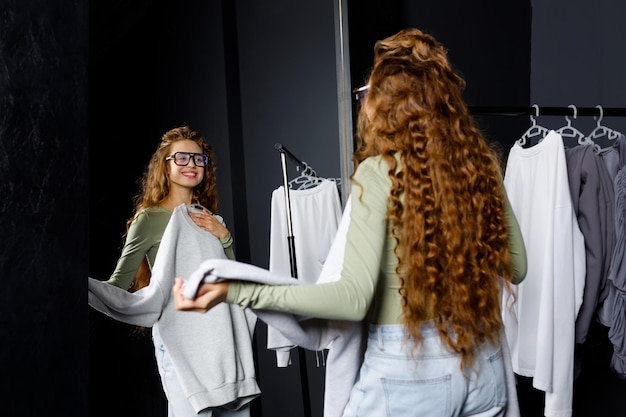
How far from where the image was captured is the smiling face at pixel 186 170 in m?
1.98

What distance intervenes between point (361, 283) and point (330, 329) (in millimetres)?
183

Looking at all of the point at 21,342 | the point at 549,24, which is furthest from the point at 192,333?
the point at 549,24

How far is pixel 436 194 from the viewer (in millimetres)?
1497

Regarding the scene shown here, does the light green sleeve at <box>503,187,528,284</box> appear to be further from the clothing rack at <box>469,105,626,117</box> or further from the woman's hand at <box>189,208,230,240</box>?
the clothing rack at <box>469,105,626,117</box>

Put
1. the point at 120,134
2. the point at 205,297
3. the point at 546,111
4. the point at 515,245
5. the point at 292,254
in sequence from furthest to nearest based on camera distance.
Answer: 1. the point at 546,111
2. the point at 292,254
3. the point at 120,134
4. the point at 515,245
5. the point at 205,297

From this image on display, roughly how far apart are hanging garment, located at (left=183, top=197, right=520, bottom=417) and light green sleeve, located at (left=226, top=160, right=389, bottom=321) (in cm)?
3

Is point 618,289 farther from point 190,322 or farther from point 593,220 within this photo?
point 190,322

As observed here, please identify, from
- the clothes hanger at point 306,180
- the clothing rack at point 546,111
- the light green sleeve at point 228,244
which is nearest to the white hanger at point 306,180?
the clothes hanger at point 306,180

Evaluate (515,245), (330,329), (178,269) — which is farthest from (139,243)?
(515,245)

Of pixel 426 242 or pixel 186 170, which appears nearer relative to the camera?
pixel 426 242

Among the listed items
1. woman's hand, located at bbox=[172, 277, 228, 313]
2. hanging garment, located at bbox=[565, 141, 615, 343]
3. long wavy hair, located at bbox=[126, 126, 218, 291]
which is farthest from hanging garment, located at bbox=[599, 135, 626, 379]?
woman's hand, located at bbox=[172, 277, 228, 313]

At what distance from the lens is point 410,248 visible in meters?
1.47

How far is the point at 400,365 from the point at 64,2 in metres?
1.13

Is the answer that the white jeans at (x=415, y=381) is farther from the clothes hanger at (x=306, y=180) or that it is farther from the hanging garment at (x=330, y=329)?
the clothes hanger at (x=306, y=180)
